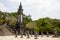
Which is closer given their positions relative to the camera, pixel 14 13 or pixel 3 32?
pixel 3 32

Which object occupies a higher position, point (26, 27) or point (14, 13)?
point (14, 13)

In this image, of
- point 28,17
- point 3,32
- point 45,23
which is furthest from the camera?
point 28,17

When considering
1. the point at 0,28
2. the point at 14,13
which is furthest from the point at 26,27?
the point at 14,13

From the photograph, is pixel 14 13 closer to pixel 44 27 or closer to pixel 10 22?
pixel 10 22

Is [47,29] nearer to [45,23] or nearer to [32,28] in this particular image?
[45,23]

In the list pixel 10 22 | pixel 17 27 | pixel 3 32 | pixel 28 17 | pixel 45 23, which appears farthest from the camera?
pixel 28 17

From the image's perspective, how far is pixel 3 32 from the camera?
54219 mm

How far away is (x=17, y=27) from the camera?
65.1 meters

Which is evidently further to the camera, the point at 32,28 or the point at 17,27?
the point at 32,28

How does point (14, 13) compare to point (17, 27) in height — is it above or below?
above

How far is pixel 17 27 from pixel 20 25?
4.03ft

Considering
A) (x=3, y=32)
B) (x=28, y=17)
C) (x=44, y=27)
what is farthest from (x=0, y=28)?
(x=28, y=17)

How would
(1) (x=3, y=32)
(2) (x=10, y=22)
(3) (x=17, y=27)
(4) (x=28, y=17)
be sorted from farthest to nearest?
(4) (x=28, y=17)
(2) (x=10, y=22)
(3) (x=17, y=27)
(1) (x=3, y=32)

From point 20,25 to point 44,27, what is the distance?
343 inches
